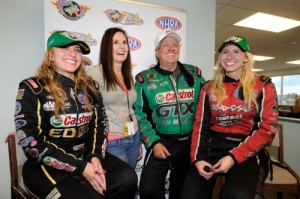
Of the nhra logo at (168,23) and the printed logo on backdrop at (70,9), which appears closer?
the printed logo on backdrop at (70,9)

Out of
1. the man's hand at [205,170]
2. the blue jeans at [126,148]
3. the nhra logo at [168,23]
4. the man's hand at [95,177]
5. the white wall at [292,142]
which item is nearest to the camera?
the man's hand at [95,177]

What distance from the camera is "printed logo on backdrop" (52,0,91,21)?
175 centimetres

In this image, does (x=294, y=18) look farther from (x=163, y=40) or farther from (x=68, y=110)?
(x=68, y=110)

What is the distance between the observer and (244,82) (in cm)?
149

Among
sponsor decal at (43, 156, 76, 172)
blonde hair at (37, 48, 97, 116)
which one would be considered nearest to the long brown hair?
blonde hair at (37, 48, 97, 116)

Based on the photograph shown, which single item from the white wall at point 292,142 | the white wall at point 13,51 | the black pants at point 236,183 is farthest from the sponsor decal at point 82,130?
the white wall at point 292,142

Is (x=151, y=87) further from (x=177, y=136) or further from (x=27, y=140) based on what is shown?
(x=27, y=140)

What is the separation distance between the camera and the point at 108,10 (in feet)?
6.34

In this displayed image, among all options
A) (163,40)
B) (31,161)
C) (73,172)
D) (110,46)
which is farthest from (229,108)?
(31,161)

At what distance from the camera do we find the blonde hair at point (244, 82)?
144cm

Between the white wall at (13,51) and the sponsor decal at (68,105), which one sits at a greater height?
the white wall at (13,51)

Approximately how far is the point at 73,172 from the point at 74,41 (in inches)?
31.0

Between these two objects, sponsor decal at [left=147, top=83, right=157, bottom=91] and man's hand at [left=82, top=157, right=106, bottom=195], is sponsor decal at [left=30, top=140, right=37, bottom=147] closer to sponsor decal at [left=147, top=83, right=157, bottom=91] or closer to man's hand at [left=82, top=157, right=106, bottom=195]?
man's hand at [left=82, top=157, right=106, bottom=195]

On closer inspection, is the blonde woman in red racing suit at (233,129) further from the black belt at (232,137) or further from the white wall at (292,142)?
the white wall at (292,142)
